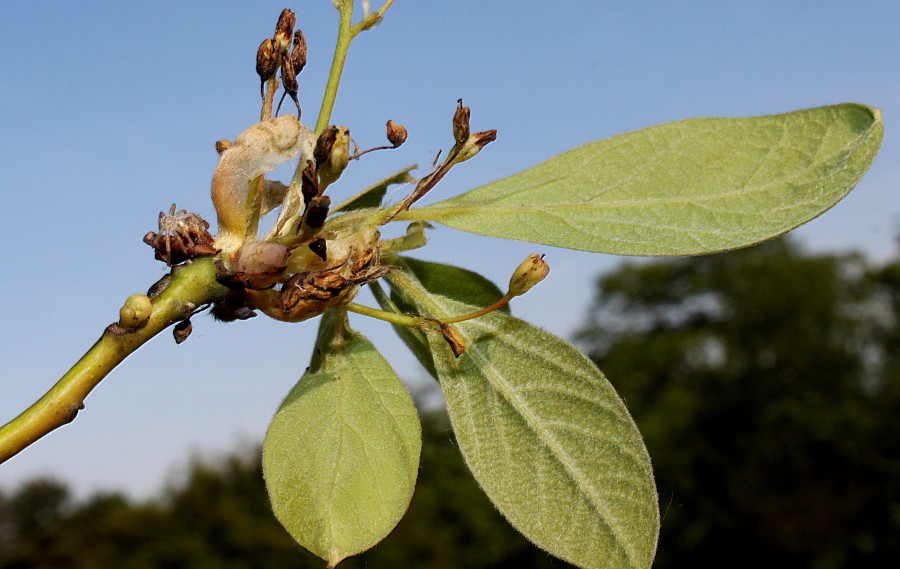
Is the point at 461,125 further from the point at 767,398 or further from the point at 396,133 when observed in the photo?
the point at 767,398

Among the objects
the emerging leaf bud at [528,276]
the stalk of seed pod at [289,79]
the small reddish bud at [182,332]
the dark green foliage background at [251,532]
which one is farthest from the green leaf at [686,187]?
the dark green foliage background at [251,532]

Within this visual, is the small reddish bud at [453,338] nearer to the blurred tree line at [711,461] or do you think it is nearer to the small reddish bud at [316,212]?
the small reddish bud at [316,212]

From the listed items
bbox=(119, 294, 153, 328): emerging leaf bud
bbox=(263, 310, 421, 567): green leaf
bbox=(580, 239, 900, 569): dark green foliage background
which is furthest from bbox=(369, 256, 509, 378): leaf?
bbox=(580, 239, 900, 569): dark green foliage background

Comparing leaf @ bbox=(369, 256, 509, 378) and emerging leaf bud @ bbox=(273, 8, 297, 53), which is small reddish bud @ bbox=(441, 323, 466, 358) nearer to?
leaf @ bbox=(369, 256, 509, 378)

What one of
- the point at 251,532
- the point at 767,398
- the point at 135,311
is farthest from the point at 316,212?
the point at 767,398

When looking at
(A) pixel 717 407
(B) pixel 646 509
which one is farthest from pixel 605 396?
(A) pixel 717 407

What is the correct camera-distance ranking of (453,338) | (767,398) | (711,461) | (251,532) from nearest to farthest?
(453,338) < (251,532) < (711,461) < (767,398)
